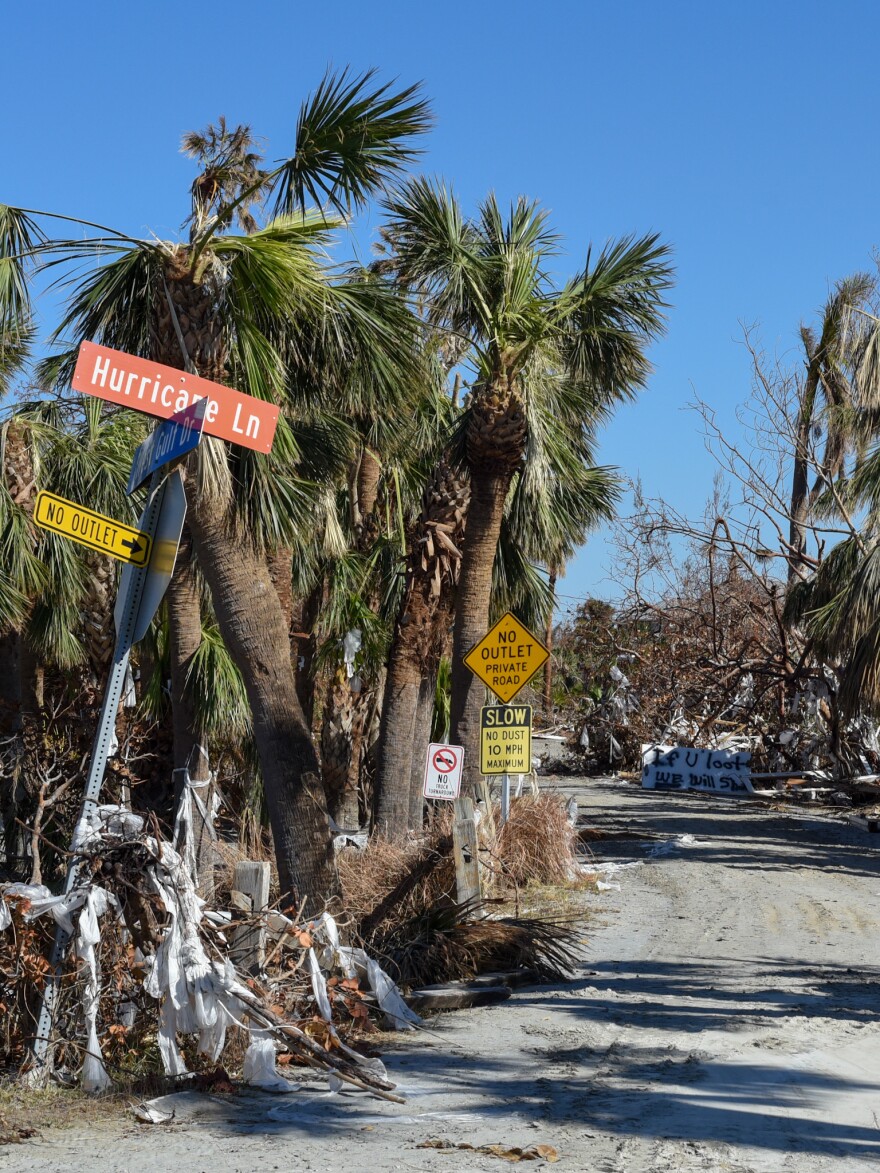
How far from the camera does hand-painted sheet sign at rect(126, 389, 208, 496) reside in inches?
219

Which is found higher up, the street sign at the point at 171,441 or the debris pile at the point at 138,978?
the street sign at the point at 171,441

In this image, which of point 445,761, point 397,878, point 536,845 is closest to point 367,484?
point 536,845

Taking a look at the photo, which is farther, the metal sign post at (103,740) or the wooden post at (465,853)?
the wooden post at (465,853)

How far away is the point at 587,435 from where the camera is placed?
19.1 meters

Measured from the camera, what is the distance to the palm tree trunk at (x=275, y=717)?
338 inches

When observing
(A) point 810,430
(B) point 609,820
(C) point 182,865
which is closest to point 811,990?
(C) point 182,865

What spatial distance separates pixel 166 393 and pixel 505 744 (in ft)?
22.7

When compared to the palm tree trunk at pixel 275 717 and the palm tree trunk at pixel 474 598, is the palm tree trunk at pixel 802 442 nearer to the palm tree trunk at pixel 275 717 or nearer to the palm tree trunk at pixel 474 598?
the palm tree trunk at pixel 474 598

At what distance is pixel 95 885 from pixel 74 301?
179 inches

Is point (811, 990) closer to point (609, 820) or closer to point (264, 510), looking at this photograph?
point (264, 510)

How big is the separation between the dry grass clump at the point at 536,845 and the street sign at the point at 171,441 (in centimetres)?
756

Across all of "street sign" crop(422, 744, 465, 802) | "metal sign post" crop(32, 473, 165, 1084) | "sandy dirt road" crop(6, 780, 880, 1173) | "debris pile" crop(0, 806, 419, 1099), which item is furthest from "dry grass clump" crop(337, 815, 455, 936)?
"metal sign post" crop(32, 473, 165, 1084)

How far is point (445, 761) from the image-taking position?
11.6 m

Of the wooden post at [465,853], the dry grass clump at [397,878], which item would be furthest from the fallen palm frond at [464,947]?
the wooden post at [465,853]
